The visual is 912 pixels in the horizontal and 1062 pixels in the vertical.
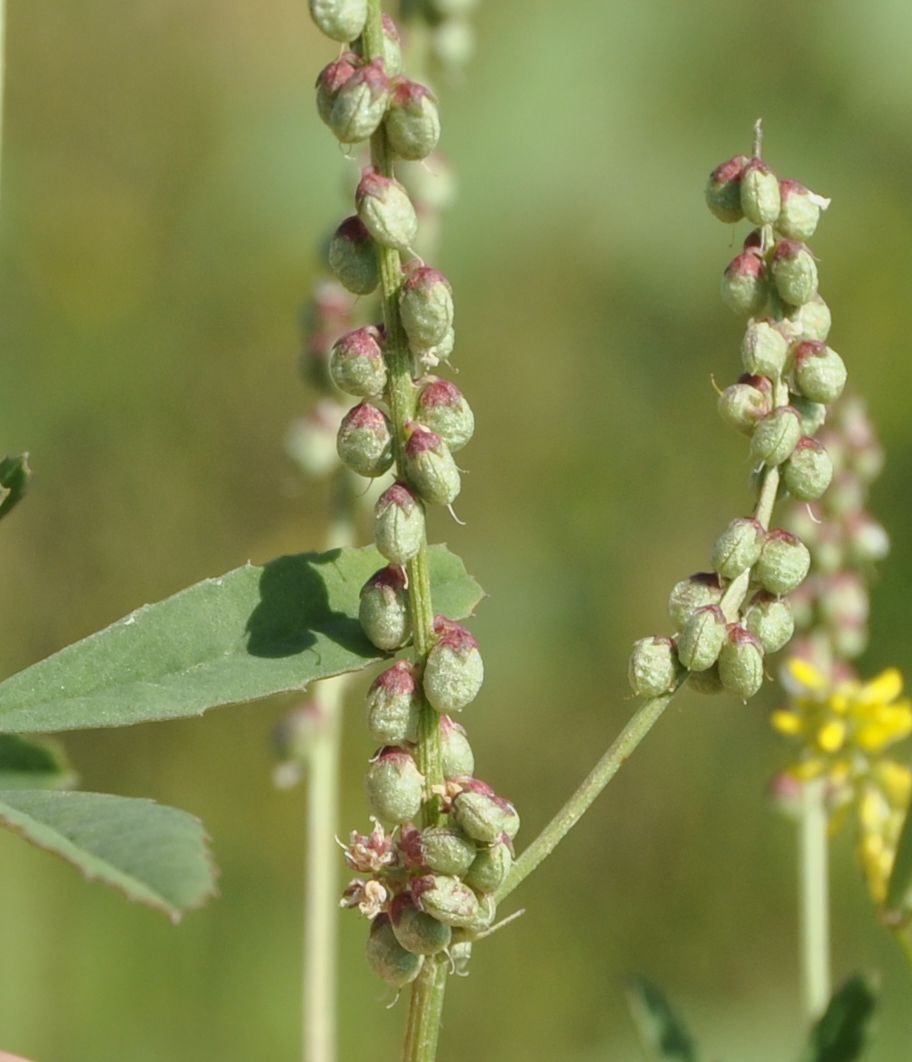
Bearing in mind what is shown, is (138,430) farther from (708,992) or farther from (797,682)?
(797,682)

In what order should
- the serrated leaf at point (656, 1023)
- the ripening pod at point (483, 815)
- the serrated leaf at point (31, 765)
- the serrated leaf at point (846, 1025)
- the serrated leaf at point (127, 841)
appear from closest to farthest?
the serrated leaf at point (127, 841), the ripening pod at point (483, 815), the serrated leaf at point (31, 765), the serrated leaf at point (846, 1025), the serrated leaf at point (656, 1023)

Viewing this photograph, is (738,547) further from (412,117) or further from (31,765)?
(31,765)

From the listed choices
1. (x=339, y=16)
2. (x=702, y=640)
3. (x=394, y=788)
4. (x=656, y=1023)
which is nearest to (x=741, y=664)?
(x=702, y=640)

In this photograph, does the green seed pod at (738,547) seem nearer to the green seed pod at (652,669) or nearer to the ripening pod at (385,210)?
the green seed pod at (652,669)

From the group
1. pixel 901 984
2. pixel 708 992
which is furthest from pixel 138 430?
pixel 901 984

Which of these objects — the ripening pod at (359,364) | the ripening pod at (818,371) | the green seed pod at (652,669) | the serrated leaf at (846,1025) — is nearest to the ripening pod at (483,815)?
the green seed pod at (652,669)

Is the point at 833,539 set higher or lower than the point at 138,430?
lower

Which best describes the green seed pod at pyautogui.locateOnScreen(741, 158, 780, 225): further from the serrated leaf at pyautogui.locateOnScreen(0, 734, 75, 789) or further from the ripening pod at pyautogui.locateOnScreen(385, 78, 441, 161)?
the serrated leaf at pyautogui.locateOnScreen(0, 734, 75, 789)

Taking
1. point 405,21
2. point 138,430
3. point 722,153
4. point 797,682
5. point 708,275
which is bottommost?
point 797,682
